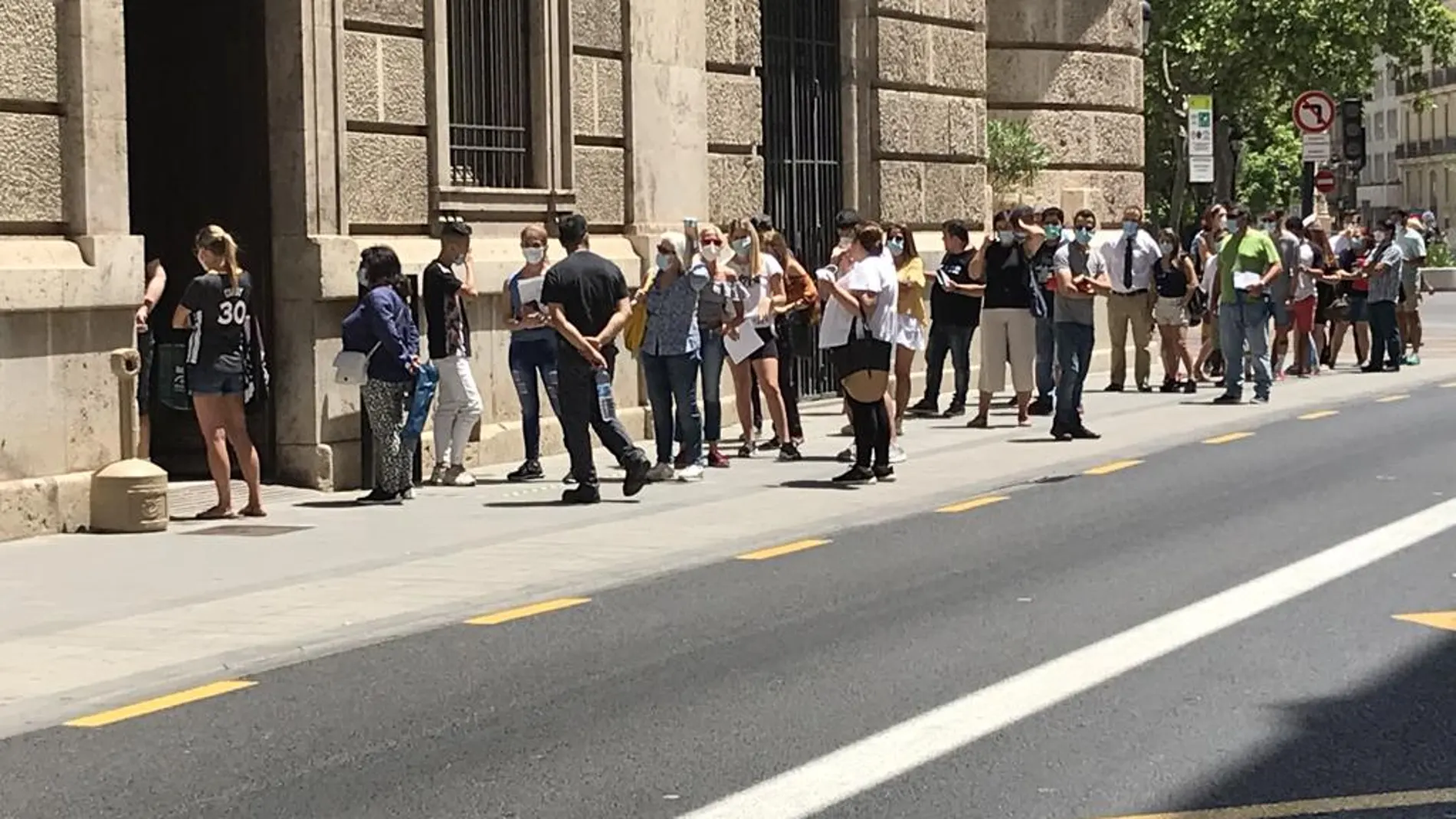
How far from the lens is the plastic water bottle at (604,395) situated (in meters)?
15.2

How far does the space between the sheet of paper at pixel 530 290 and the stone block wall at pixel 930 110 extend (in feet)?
22.8

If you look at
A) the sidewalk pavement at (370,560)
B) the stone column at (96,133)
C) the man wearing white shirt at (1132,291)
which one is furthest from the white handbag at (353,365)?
the man wearing white shirt at (1132,291)

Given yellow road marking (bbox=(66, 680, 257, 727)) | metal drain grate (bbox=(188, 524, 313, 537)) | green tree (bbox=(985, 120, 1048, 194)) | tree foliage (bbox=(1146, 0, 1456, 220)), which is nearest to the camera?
yellow road marking (bbox=(66, 680, 257, 727))

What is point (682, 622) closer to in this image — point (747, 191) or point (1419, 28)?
point (747, 191)

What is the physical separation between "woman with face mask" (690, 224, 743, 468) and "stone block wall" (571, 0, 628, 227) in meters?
1.53

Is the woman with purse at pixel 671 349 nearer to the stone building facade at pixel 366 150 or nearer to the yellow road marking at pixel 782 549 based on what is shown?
the stone building facade at pixel 366 150

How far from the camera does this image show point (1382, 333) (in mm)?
27172

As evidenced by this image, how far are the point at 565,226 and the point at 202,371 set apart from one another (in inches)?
92.7

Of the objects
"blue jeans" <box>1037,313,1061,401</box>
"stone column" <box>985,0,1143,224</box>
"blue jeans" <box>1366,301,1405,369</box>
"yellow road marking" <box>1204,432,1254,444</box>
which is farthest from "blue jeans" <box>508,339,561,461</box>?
"blue jeans" <box>1366,301,1405,369</box>

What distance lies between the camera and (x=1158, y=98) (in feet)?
180

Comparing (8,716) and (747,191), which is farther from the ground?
(747,191)

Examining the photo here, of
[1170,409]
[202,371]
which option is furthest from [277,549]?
[1170,409]

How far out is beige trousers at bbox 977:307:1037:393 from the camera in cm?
2067

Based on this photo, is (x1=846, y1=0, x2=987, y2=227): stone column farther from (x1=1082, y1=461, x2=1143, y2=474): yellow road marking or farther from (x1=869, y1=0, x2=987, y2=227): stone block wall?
(x1=1082, y1=461, x2=1143, y2=474): yellow road marking
